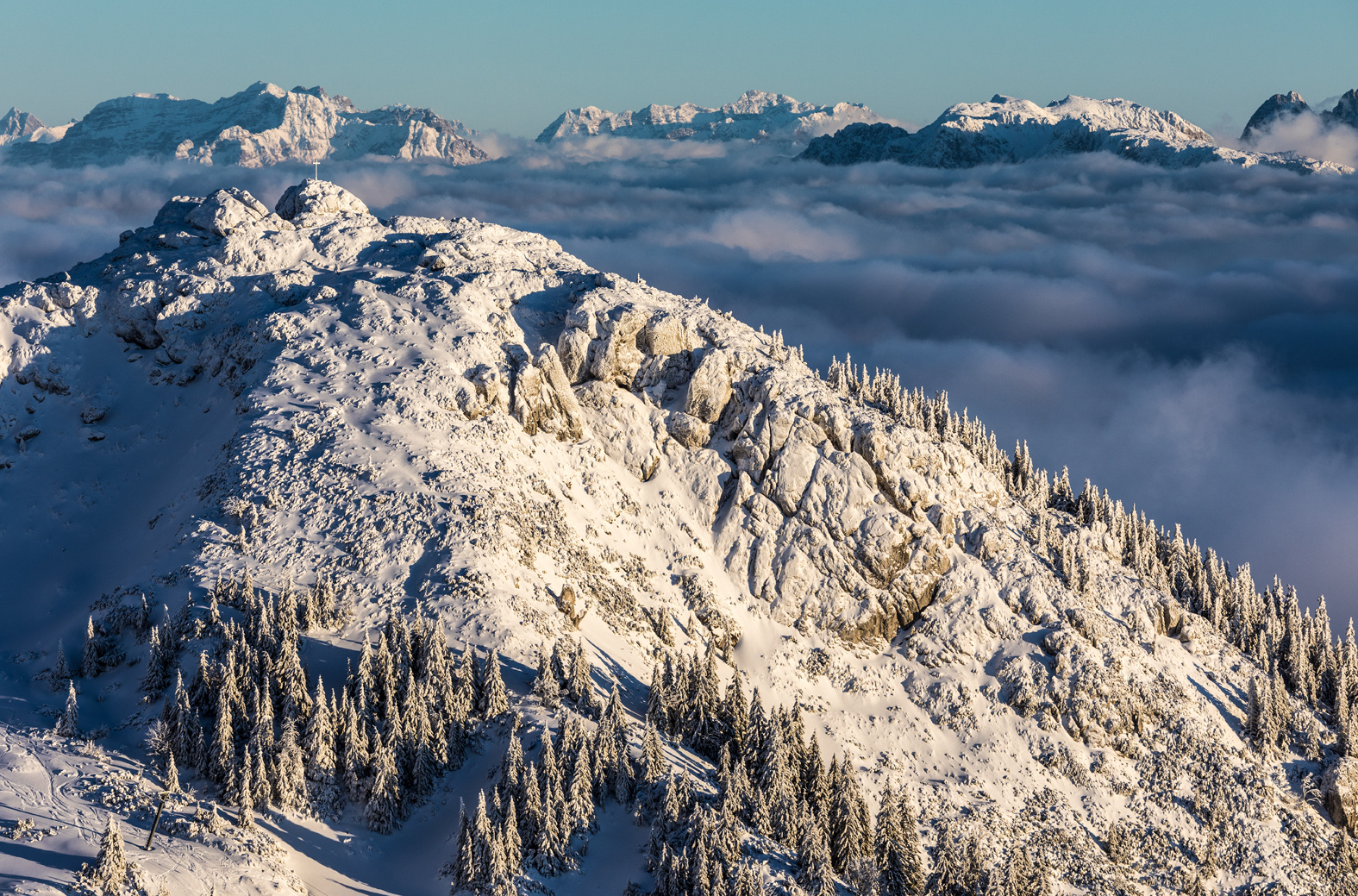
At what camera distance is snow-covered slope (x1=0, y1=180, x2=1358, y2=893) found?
105375 millimetres

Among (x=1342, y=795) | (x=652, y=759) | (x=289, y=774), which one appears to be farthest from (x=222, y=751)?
(x=1342, y=795)

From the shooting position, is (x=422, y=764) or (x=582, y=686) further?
(x=582, y=686)

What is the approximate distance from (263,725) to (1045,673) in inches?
3540

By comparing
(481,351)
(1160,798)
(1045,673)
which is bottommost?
(1160,798)

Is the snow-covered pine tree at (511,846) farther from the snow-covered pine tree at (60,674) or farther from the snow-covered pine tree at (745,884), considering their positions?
the snow-covered pine tree at (60,674)

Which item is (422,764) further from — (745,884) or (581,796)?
(745,884)

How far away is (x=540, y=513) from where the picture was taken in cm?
12169

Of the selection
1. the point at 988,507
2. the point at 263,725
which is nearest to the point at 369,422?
the point at 263,725

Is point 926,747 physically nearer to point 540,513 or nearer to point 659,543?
point 659,543

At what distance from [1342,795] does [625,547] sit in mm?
90390

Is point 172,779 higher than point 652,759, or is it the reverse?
point 172,779

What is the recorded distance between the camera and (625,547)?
12769 cm

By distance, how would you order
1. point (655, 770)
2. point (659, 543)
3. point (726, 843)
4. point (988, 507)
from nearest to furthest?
point (726, 843) → point (655, 770) → point (659, 543) → point (988, 507)

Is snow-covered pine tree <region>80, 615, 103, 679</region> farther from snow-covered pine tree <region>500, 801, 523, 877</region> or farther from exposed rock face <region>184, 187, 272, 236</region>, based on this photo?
exposed rock face <region>184, 187, 272, 236</region>
